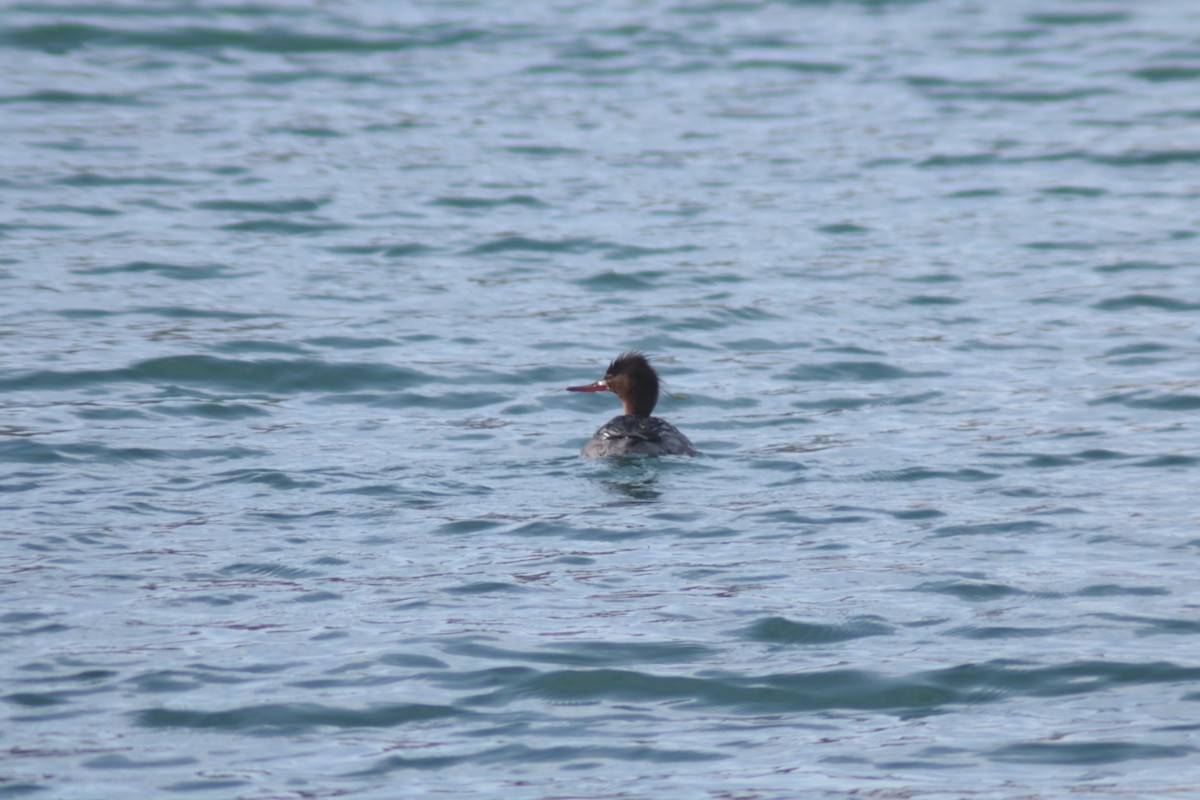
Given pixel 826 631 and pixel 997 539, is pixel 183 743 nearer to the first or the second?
pixel 826 631

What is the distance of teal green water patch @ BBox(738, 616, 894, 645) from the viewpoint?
751 cm

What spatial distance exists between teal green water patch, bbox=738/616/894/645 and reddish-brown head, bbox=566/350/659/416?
12.4ft

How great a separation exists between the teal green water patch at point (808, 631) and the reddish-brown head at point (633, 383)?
3789 millimetres

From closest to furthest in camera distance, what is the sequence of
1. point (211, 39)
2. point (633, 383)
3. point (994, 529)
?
point (994, 529) < point (633, 383) < point (211, 39)

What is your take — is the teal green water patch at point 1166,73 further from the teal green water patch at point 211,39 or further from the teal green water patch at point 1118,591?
the teal green water patch at point 1118,591

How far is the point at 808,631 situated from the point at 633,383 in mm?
3956

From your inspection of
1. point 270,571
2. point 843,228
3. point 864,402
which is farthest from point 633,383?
point 843,228

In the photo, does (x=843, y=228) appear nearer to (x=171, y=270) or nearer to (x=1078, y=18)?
(x=171, y=270)

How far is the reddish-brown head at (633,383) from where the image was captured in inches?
445

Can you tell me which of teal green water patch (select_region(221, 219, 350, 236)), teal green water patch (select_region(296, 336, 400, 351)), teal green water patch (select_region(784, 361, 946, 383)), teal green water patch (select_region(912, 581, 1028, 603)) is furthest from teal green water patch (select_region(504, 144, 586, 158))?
teal green water patch (select_region(912, 581, 1028, 603))

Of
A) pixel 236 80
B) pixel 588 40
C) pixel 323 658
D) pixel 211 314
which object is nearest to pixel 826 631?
pixel 323 658

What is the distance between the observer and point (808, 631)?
24.9ft

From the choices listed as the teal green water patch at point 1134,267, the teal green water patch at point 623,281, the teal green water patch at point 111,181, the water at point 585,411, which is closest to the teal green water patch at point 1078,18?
the water at point 585,411

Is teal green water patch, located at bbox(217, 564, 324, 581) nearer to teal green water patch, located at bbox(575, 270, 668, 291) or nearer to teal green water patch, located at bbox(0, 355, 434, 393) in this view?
teal green water patch, located at bbox(0, 355, 434, 393)
